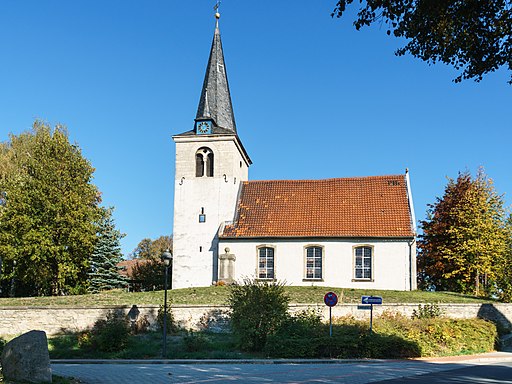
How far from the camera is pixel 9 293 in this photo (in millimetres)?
43375

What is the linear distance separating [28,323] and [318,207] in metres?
19.5

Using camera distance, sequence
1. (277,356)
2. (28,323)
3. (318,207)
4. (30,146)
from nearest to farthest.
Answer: (277,356), (28,323), (318,207), (30,146)

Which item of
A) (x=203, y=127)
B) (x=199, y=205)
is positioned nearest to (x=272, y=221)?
(x=199, y=205)

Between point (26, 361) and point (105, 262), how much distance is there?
30279mm

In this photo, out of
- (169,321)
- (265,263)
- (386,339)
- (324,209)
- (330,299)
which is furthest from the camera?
(324,209)

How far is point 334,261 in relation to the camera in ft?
120

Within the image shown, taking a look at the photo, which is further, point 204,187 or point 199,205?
point 204,187

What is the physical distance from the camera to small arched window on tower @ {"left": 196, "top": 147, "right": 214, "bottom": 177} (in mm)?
40219

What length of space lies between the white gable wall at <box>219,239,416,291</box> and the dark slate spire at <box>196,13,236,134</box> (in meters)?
8.72

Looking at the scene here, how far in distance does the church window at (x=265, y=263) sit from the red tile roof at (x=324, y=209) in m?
1.10

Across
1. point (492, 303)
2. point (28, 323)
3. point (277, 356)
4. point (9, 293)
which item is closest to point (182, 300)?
point (28, 323)

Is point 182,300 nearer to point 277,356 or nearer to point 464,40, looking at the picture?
point 277,356

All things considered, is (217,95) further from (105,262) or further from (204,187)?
(105,262)

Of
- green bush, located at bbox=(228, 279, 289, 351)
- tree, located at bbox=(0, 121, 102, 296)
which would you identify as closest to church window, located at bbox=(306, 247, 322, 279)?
green bush, located at bbox=(228, 279, 289, 351)
